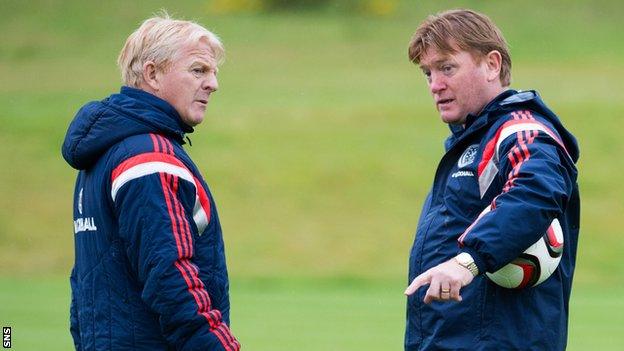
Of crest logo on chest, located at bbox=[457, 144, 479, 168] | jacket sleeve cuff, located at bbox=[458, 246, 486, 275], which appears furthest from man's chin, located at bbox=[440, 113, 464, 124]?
jacket sleeve cuff, located at bbox=[458, 246, 486, 275]

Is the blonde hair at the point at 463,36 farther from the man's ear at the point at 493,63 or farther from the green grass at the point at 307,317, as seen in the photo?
the green grass at the point at 307,317

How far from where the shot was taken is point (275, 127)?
30.9 metres

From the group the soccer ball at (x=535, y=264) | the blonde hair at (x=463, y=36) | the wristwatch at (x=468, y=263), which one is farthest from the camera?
the blonde hair at (x=463, y=36)

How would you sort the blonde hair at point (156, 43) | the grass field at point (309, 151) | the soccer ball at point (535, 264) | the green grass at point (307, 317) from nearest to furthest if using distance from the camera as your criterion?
the soccer ball at point (535, 264), the blonde hair at point (156, 43), the green grass at point (307, 317), the grass field at point (309, 151)

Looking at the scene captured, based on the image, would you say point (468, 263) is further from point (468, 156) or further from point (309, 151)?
point (309, 151)

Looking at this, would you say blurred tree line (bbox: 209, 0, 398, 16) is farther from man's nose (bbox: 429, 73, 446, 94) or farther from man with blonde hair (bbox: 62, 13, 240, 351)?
man with blonde hair (bbox: 62, 13, 240, 351)

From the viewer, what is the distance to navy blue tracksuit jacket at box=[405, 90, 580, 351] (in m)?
3.73

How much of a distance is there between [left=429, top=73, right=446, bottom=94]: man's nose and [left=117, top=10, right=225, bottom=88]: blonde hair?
2.59 ft

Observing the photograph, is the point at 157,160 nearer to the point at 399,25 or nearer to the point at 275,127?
the point at 275,127

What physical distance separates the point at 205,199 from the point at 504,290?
3.28 ft

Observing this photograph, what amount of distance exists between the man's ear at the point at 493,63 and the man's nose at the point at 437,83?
0.16 meters

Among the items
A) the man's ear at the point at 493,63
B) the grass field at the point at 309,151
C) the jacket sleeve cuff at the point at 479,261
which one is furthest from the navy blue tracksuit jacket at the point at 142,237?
the grass field at the point at 309,151

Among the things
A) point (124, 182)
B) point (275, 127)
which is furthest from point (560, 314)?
point (275, 127)

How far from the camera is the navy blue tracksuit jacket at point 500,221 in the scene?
147 inches
